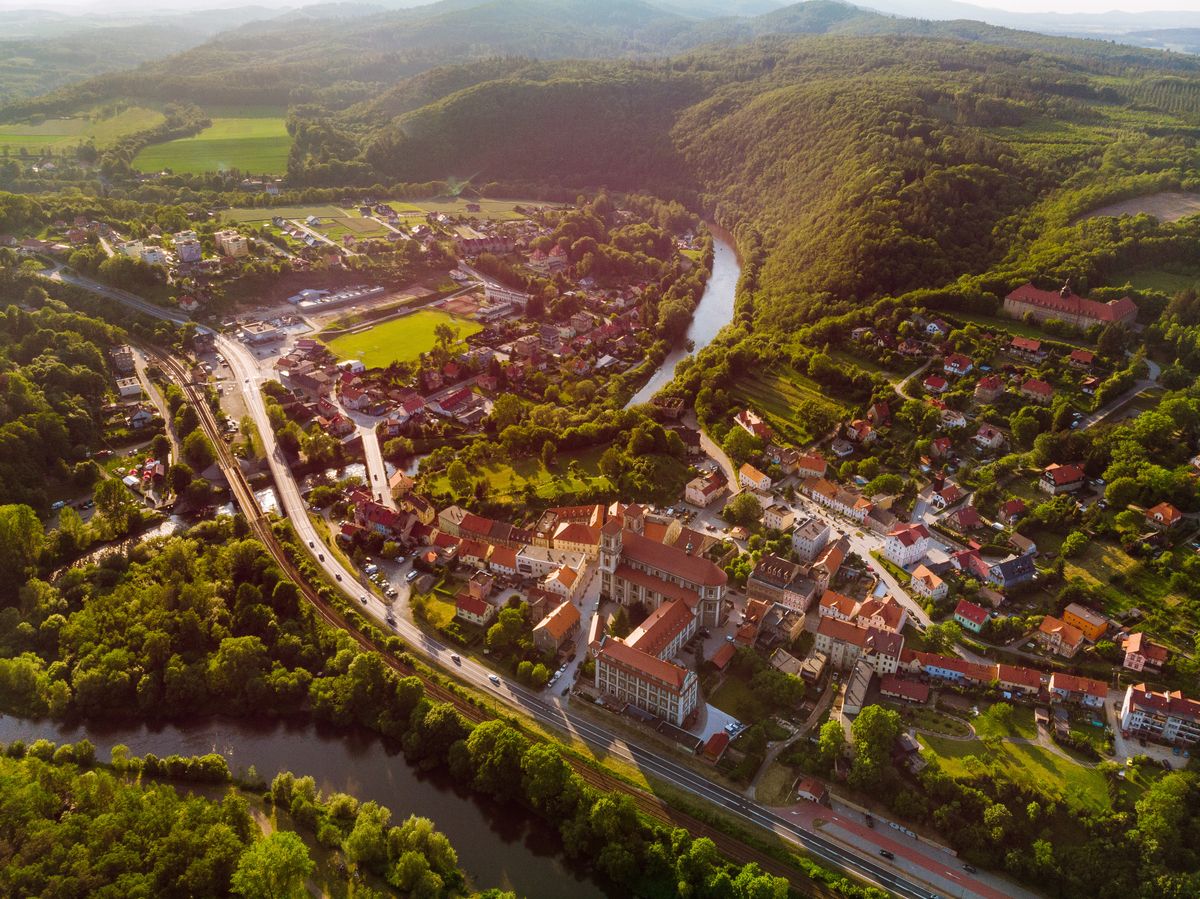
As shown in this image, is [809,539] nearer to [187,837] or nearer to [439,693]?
[439,693]

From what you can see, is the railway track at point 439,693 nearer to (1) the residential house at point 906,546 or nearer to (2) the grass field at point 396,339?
(2) the grass field at point 396,339

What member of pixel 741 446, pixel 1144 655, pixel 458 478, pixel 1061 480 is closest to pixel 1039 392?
pixel 1061 480

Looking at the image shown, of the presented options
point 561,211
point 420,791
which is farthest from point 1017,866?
point 561,211

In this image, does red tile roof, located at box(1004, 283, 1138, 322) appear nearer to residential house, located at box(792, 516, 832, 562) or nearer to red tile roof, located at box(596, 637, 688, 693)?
residential house, located at box(792, 516, 832, 562)

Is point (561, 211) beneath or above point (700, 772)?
above

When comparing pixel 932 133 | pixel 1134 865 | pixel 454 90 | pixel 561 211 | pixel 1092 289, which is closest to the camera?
pixel 1134 865

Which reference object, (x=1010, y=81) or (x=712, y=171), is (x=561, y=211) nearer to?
(x=712, y=171)
